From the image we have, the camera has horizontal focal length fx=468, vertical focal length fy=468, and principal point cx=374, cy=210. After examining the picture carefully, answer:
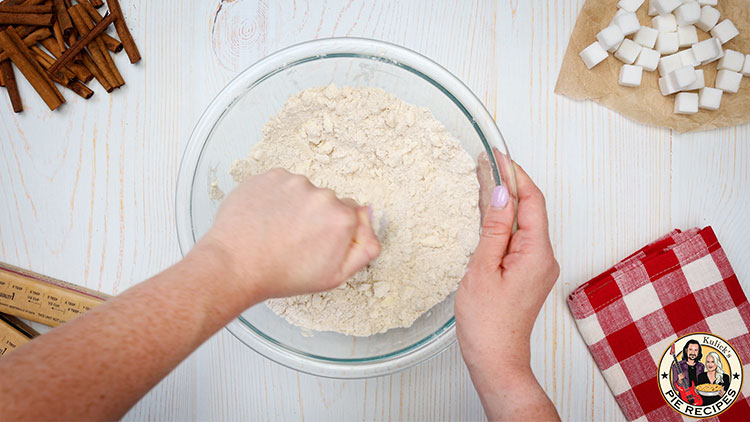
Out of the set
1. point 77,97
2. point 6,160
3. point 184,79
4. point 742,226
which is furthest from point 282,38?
point 742,226

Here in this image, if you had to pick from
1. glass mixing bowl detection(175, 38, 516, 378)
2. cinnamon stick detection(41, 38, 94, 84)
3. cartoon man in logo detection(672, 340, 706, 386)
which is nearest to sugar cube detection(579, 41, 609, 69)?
glass mixing bowl detection(175, 38, 516, 378)

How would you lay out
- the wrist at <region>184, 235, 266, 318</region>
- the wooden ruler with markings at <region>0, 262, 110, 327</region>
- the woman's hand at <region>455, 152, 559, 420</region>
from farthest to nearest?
the wooden ruler with markings at <region>0, 262, 110, 327</region> < the woman's hand at <region>455, 152, 559, 420</region> < the wrist at <region>184, 235, 266, 318</region>

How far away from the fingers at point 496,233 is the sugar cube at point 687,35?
657 millimetres

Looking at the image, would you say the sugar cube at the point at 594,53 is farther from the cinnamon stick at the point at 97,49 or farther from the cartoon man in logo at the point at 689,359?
the cinnamon stick at the point at 97,49

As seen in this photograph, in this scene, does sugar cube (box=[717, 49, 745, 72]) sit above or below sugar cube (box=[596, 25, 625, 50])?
below

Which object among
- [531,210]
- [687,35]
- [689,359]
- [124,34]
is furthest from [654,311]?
[124,34]

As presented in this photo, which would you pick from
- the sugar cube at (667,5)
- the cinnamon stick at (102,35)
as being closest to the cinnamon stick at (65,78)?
the cinnamon stick at (102,35)

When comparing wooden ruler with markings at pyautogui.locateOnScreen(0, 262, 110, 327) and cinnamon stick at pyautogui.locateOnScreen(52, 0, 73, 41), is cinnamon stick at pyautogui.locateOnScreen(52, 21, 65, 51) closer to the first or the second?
cinnamon stick at pyautogui.locateOnScreen(52, 0, 73, 41)

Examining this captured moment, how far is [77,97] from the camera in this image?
1.12m

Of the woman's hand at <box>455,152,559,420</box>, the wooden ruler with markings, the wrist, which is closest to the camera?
the wrist

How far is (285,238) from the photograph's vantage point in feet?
2.19

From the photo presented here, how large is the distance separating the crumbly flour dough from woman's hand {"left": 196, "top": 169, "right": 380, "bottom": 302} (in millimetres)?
218

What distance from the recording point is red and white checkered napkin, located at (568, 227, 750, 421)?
107cm

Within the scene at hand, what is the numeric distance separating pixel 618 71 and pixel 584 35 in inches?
4.7
